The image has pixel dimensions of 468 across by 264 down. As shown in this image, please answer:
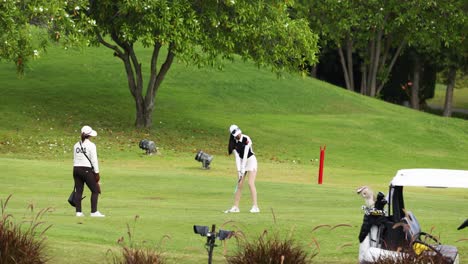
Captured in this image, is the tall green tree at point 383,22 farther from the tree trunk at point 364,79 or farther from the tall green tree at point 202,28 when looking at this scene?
the tall green tree at point 202,28

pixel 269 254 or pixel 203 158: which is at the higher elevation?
pixel 269 254

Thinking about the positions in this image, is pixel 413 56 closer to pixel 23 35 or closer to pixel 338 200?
pixel 23 35

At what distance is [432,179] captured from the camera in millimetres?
15461

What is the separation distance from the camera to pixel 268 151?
4969cm


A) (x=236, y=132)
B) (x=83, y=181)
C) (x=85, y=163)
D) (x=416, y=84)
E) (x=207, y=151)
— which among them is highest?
(x=416, y=84)

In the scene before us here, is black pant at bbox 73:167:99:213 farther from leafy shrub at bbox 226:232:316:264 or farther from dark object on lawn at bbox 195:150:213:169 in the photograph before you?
dark object on lawn at bbox 195:150:213:169

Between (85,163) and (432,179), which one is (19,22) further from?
(432,179)

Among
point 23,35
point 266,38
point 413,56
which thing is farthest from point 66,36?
point 413,56

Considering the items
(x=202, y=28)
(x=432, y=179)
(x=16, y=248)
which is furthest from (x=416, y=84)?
(x=16, y=248)

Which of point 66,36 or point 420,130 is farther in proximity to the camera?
point 420,130

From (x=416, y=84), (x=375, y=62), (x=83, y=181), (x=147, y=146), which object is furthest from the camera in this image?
(x=416, y=84)

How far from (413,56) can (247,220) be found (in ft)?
190

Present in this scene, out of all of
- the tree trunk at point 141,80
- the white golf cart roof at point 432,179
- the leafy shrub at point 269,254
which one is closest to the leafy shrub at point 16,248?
the leafy shrub at point 269,254

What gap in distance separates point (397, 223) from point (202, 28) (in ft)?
106
